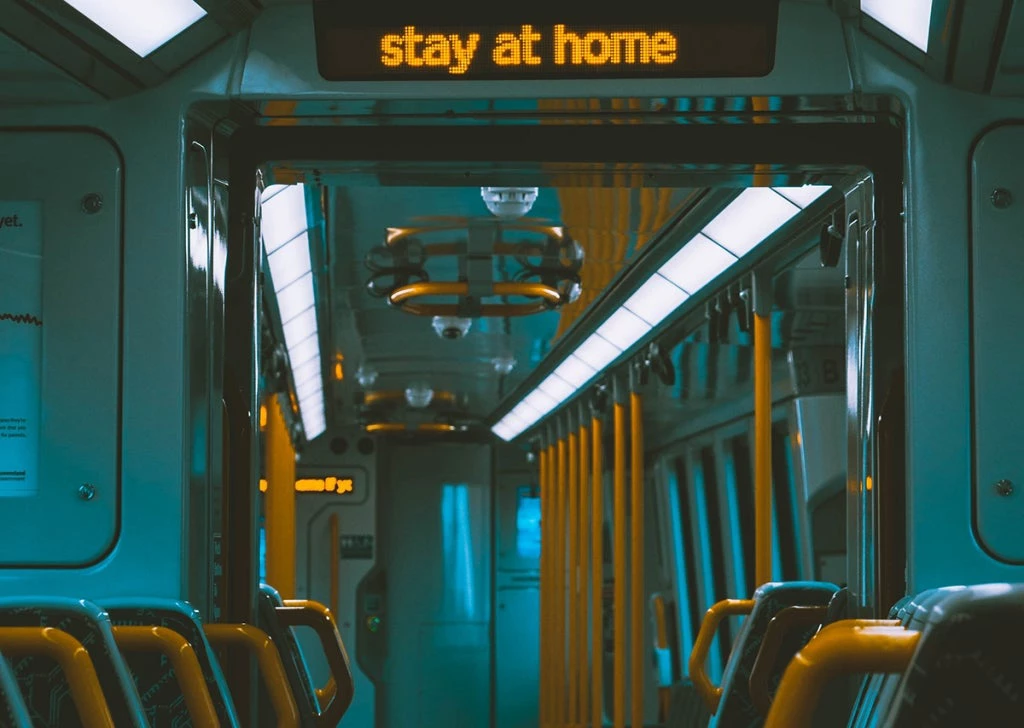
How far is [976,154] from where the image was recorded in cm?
319

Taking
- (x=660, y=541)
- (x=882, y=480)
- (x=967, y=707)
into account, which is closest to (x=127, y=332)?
(x=882, y=480)

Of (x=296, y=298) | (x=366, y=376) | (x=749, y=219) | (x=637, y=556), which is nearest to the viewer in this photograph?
(x=749, y=219)

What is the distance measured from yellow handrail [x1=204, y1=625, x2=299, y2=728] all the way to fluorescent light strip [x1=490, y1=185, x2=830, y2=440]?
220 centimetres

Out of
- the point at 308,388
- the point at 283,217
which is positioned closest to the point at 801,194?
the point at 283,217

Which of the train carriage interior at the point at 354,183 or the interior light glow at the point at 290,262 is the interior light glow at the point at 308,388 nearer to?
the interior light glow at the point at 290,262

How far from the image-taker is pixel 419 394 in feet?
39.7

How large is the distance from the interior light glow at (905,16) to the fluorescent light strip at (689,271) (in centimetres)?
129

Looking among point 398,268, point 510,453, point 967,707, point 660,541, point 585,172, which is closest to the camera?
point 967,707

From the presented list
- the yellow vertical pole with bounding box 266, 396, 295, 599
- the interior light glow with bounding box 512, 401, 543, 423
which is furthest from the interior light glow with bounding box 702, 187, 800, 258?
the interior light glow with bounding box 512, 401, 543, 423

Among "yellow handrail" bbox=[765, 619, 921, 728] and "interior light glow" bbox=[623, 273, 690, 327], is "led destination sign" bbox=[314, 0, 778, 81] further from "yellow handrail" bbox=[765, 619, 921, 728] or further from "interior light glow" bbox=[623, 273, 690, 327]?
"interior light glow" bbox=[623, 273, 690, 327]

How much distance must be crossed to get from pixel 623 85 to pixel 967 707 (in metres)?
1.72

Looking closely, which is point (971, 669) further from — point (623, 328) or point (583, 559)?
point (583, 559)

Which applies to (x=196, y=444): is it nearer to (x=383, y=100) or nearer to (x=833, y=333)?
(x=383, y=100)

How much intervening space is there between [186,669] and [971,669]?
56.9 inches
